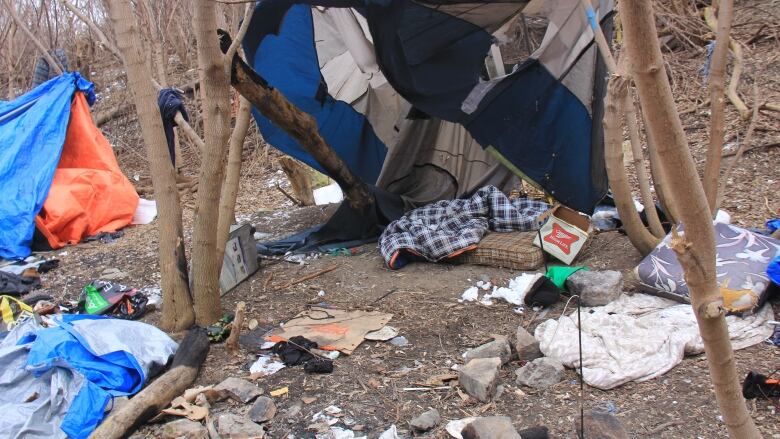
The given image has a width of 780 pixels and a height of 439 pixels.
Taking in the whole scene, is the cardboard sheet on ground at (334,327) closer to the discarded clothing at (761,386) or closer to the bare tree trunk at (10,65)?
the discarded clothing at (761,386)

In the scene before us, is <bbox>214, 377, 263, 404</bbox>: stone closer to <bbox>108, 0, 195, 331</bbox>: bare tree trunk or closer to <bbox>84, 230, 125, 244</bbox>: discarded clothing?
<bbox>108, 0, 195, 331</bbox>: bare tree trunk

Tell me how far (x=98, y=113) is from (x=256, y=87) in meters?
6.61

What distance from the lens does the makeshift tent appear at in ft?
12.9

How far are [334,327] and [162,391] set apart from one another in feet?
3.51

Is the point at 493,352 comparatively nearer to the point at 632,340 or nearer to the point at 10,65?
the point at 632,340

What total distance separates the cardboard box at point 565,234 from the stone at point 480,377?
62.0 inches

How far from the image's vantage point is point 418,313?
3807 mm

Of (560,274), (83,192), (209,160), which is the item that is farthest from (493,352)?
(83,192)

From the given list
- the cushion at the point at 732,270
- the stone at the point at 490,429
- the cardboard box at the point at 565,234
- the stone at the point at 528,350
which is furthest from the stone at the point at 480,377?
the cardboard box at the point at 565,234

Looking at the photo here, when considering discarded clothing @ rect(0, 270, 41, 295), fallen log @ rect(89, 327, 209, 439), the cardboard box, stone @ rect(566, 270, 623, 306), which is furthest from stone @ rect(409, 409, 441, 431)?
discarded clothing @ rect(0, 270, 41, 295)

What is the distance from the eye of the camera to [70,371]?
2.95m

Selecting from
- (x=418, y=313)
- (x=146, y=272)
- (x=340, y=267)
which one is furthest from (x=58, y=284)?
(x=418, y=313)

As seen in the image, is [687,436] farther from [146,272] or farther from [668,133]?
[146,272]

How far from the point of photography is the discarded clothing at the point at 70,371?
272 centimetres
